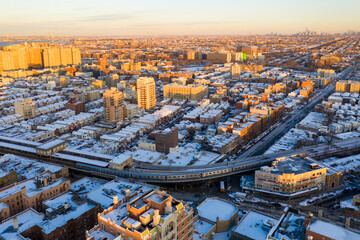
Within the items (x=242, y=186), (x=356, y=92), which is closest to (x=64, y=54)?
(x=356, y=92)

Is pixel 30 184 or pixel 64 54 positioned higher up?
pixel 64 54

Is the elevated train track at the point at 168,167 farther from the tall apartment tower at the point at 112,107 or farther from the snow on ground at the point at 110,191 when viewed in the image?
the tall apartment tower at the point at 112,107

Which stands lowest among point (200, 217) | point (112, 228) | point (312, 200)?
point (312, 200)

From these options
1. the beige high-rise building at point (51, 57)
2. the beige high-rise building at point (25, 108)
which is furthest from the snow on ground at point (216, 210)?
the beige high-rise building at point (51, 57)

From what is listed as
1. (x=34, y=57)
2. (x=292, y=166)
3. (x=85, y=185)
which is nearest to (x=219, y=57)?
(x=34, y=57)

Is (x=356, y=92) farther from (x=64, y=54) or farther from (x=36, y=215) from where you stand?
(x=64, y=54)

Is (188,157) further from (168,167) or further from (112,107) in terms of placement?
(112,107)
